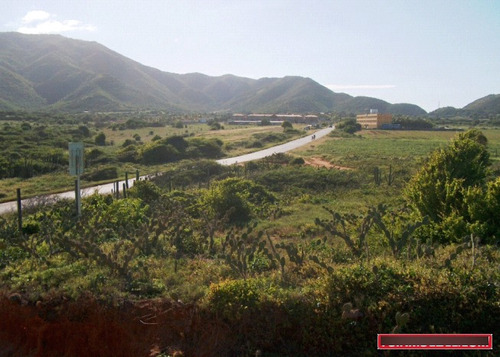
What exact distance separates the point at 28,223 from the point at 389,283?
9.44 m

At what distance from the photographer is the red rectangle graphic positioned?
206 inches

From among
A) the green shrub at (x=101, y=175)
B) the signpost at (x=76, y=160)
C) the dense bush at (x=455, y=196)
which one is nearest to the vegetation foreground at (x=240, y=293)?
the dense bush at (x=455, y=196)

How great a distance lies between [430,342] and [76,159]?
30.9 ft

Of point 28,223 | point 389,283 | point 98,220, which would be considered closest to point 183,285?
point 389,283

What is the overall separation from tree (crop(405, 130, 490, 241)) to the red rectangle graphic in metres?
4.01

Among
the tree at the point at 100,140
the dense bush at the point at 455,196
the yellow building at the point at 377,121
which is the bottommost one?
the tree at the point at 100,140

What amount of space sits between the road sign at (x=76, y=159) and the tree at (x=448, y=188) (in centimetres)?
866

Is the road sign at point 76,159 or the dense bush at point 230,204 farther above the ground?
the road sign at point 76,159

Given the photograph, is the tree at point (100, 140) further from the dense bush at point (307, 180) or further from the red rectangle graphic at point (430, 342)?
the red rectangle graphic at point (430, 342)

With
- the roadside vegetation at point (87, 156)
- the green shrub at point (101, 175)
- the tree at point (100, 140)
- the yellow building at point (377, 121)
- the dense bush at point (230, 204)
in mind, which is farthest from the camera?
the yellow building at point (377, 121)

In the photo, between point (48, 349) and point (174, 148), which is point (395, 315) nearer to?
point (48, 349)

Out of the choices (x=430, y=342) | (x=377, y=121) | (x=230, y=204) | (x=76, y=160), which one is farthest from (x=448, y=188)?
(x=377, y=121)

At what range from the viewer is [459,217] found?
9125 mm

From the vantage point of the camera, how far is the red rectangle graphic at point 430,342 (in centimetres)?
523
